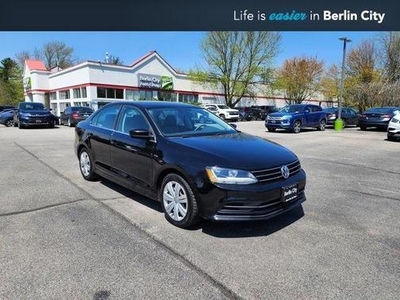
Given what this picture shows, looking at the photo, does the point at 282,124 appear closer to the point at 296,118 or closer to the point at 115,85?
the point at 296,118

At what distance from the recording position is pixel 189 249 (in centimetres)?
346

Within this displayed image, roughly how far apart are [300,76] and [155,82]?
2280cm

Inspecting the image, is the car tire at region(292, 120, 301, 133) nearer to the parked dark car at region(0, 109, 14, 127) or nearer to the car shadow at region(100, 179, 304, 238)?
the car shadow at region(100, 179, 304, 238)

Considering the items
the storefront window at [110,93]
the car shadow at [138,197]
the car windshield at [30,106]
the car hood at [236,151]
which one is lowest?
the car shadow at [138,197]

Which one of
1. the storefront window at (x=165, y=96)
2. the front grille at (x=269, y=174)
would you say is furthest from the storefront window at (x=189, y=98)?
the front grille at (x=269, y=174)

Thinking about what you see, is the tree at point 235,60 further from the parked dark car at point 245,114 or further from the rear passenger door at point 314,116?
the rear passenger door at point 314,116

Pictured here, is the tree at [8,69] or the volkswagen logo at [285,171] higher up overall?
the tree at [8,69]

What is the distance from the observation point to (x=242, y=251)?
11.3 ft

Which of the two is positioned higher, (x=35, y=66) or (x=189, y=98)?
(x=35, y=66)

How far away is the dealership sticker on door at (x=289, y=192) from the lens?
12.6 feet

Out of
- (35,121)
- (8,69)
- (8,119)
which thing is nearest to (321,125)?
(35,121)

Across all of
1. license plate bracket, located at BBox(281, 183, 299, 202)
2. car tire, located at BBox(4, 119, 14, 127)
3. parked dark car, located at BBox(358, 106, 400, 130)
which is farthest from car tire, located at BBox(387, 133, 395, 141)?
car tire, located at BBox(4, 119, 14, 127)

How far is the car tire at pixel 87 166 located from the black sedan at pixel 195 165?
0.55 meters
